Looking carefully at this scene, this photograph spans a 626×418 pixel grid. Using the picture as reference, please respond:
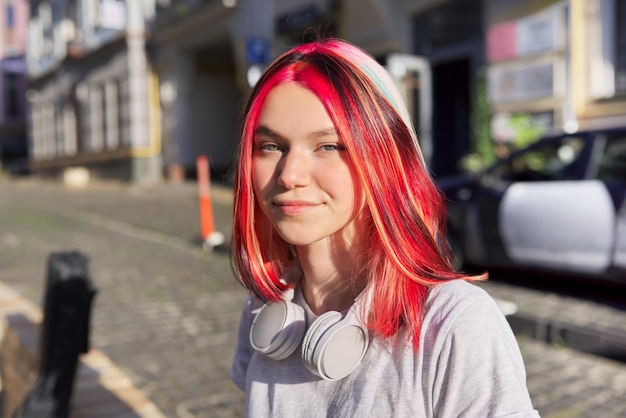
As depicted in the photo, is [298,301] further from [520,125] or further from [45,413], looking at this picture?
[520,125]

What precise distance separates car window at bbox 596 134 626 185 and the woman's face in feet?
16.7

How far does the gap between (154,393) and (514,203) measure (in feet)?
13.2

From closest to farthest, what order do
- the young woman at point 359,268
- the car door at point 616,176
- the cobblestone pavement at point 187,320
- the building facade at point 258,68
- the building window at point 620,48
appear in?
the young woman at point 359,268 → the cobblestone pavement at point 187,320 → the car door at point 616,176 → the building window at point 620,48 → the building facade at point 258,68

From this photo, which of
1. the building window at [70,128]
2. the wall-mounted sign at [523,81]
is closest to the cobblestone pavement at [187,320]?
the wall-mounted sign at [523,81]

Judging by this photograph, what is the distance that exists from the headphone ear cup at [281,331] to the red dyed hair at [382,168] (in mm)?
171

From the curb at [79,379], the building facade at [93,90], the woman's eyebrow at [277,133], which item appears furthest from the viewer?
the building facade at [93,90]

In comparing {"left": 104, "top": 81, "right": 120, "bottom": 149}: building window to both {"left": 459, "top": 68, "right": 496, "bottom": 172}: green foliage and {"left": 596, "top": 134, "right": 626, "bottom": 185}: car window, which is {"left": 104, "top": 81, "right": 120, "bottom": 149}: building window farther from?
{"left": 596, "top": 134, "right": 626, "bottom": 185}: car window

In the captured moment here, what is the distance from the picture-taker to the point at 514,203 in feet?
21.1

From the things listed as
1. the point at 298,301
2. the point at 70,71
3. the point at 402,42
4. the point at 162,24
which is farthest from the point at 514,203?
the point at 70,71

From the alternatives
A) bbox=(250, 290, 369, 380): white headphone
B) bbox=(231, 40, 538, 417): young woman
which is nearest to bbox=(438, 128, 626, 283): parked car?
bbox=(231, 40, 538, 417): young woman

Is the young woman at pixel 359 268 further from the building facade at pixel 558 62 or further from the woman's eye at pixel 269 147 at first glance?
the building facade at pixel 558 62

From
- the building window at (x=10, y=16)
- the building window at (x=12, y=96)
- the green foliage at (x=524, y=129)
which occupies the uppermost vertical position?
the building window at (x=10, y=16)

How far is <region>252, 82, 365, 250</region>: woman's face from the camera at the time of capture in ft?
3.86

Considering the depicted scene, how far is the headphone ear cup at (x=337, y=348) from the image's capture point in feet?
3.71
